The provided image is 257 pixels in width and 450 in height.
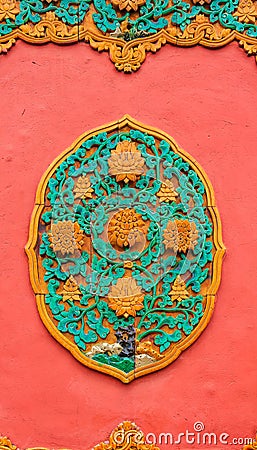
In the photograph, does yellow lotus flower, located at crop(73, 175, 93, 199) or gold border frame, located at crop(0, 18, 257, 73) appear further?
gold border frame, located at crop(0, 18, 257, 73)

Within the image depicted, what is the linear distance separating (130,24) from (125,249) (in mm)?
1374

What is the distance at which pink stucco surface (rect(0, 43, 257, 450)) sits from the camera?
4.98 meters

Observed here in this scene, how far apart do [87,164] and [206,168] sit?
2.28ft

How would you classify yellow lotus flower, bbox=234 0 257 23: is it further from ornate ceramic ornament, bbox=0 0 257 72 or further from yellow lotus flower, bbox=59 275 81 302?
yellow lotus flower, bbox=59 275 81 302

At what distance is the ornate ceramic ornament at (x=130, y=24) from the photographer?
17.6 ft

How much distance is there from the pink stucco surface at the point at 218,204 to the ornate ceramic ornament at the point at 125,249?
0.24 feet

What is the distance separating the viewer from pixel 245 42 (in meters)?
5.38

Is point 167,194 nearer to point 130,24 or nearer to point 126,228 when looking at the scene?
point 126,228

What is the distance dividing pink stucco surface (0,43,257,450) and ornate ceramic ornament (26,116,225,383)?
2.9 inches

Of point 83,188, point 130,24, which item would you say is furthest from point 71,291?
point 130,24

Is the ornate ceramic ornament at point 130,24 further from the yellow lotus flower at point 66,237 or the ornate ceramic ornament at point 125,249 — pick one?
the yellow lotus flower at point 66,237

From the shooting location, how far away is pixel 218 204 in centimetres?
520

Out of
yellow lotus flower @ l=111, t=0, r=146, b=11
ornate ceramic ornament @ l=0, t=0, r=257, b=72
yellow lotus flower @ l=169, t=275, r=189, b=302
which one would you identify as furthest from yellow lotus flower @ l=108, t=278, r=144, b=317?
yellow lotus flower @ l=111, t=0, r=146, b=11

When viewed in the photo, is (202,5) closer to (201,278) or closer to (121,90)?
(121,90)
